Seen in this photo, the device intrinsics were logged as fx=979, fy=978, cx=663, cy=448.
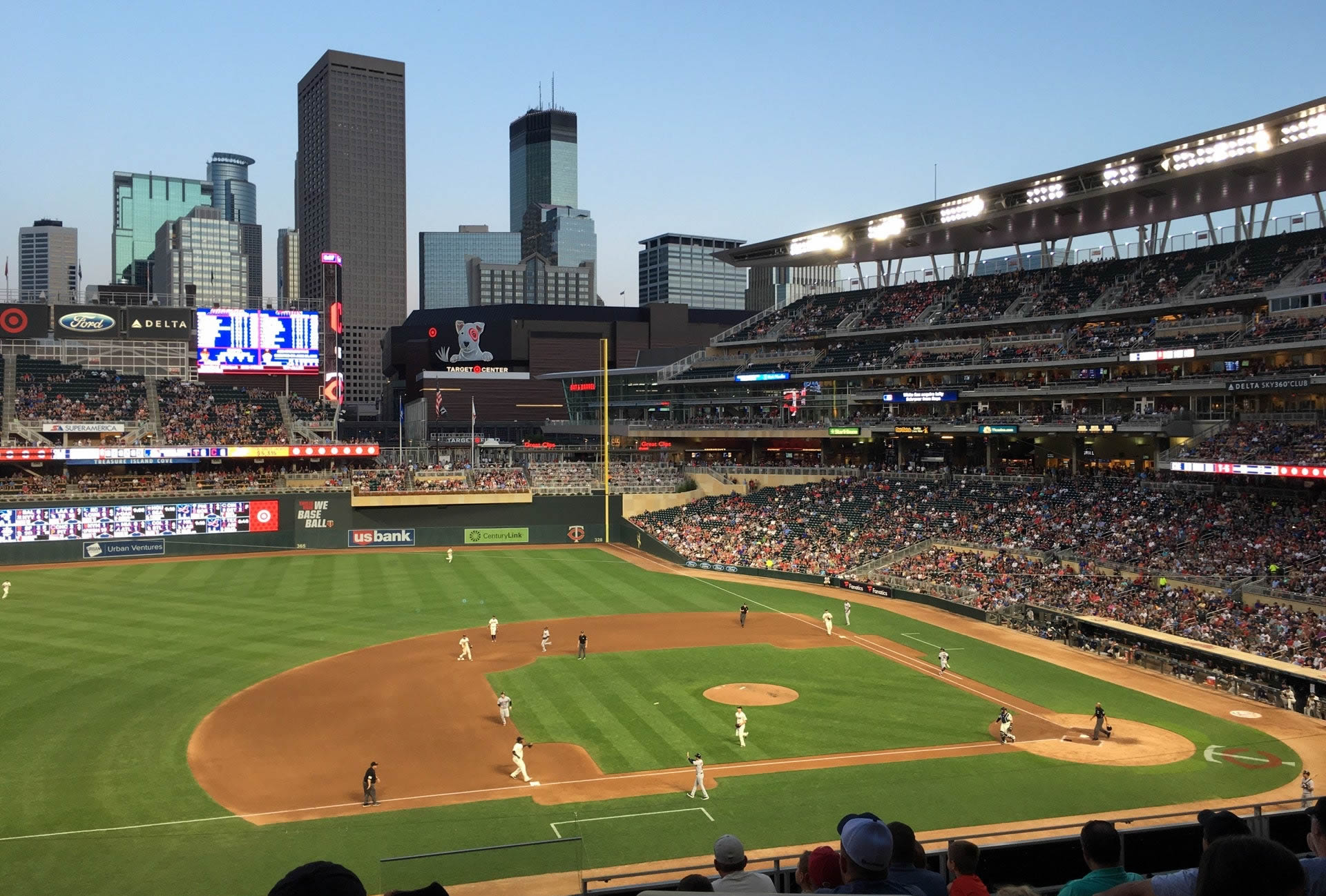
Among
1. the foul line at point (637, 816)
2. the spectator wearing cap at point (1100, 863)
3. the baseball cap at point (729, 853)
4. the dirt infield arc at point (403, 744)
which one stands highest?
the spectator wearing cap at point (1100, 863)

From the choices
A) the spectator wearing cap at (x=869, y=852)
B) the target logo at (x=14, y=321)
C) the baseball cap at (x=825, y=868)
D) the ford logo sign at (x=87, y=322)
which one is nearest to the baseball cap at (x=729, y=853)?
the baseball cap at (x=825, y=868)

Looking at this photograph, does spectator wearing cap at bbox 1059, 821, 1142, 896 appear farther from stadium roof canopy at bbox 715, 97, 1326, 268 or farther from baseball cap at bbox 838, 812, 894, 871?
stadium roof canopy at bbox 715, 97, 1326, 268

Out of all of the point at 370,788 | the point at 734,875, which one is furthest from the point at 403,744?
the point at 734,875

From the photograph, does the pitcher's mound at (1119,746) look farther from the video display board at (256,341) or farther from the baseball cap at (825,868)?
the video display board at (256,341)

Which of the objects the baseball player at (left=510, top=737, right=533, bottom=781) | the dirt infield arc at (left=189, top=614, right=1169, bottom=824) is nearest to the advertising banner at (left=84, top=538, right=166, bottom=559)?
the dirt infield arc at (left=189, top=614, right=1169, bottom=824)

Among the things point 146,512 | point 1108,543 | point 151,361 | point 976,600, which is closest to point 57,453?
point 146,512

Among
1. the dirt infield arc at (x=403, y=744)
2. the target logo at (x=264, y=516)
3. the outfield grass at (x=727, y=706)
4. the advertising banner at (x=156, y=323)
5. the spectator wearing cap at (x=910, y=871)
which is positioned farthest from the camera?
the advertising banner at (x=156, y=323)

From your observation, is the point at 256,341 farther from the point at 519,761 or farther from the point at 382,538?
the point at 519,761

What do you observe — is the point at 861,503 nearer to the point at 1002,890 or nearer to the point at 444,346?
the point at 1002,890
